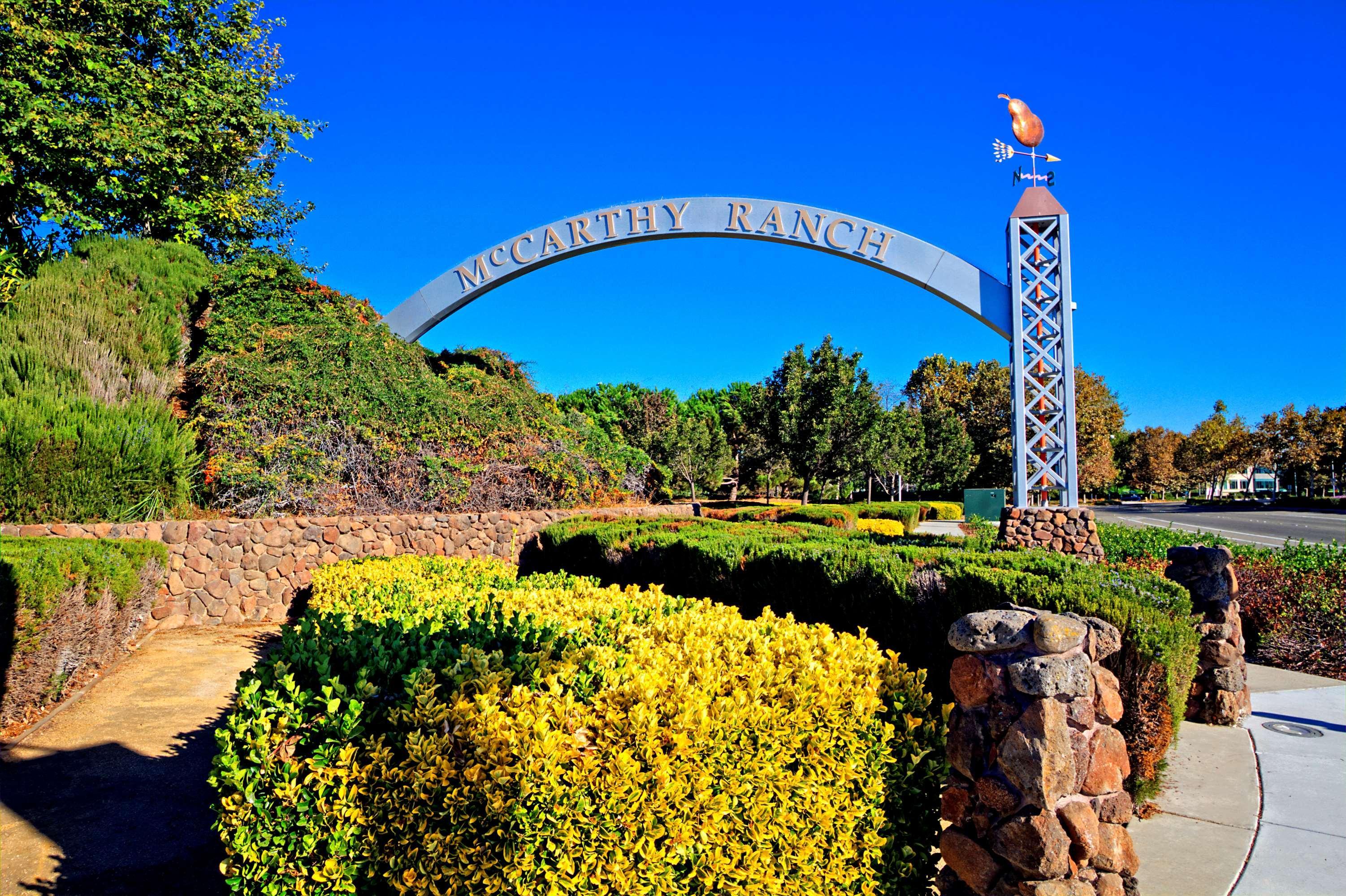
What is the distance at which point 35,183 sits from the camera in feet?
42.3

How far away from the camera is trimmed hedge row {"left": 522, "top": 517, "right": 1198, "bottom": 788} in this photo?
379 cm

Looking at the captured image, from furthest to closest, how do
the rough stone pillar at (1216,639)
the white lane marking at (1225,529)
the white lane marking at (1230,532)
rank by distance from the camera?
1. the white lane marking at (1225,529)
2. the white lane marking at (1230,532)
3. the rough stone pillar at (1216,639)

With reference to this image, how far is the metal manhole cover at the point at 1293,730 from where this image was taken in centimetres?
490

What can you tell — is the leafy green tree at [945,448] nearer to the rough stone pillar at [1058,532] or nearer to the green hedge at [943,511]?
the green hedge at [943,511]

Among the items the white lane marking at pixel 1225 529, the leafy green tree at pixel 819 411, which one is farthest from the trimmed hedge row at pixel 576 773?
the leafy green tree at pixel 819 411

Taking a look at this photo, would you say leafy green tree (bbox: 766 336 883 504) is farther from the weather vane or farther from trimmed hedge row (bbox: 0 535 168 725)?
trimmed hedge row (bbox: 0 535 168 725)

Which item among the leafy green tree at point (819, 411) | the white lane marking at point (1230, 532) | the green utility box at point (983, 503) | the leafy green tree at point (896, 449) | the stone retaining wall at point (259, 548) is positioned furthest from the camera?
the leafy green tree at point (896, 449)

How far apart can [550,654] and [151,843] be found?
2.33m

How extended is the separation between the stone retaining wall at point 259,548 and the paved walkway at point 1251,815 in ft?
27.2

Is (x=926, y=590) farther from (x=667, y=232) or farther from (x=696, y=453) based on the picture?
(x=696, y=453)

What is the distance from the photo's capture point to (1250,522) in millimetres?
30438

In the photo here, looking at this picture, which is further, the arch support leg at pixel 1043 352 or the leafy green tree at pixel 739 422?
the leafy green tree at pixel 739 422

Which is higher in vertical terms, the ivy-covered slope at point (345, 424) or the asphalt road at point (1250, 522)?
the ivy-covered slope at point (345, 424)

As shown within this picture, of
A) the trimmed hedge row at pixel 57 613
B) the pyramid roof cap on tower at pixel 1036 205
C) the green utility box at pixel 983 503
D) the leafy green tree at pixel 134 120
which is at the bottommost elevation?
the trimmed hedge row at pixel 57 613
